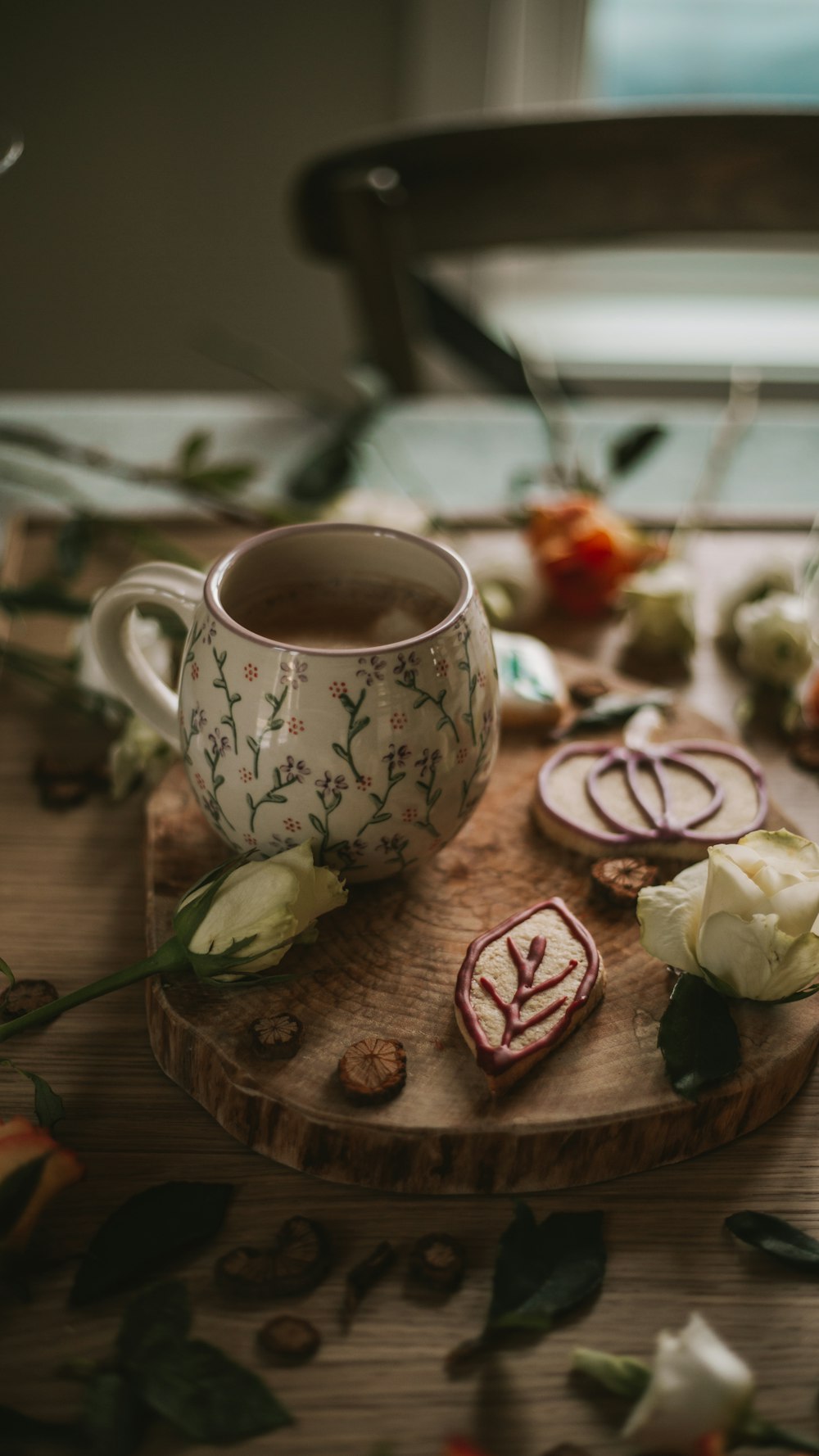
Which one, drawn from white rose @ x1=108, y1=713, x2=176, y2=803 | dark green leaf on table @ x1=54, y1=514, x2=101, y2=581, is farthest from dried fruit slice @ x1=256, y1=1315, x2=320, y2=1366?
dark green leaf on table @ x1=54, y1=514, x2=101, y2=581

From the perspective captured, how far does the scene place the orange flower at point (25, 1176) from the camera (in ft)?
1.41

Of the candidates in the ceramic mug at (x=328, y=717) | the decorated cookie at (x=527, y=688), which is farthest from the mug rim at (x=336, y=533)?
the decorated cookie at (x=527, y=688)

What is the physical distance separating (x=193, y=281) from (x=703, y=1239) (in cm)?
169

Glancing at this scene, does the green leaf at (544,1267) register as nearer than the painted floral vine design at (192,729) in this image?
Yes

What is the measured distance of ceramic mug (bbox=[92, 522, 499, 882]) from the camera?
50cm

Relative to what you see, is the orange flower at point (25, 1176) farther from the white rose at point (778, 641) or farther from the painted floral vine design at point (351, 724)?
the white rose at point (778, 641)

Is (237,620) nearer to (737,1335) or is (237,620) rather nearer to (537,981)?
(537,981)

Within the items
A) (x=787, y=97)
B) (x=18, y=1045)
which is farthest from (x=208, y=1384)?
(x=787, y=97)

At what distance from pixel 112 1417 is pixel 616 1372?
0.57 ft

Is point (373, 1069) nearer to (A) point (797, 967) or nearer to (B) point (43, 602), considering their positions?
(A) point (797, 967)

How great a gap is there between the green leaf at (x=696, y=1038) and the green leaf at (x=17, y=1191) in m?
0.25

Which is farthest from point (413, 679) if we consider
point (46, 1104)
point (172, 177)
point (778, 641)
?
point (172, 177)

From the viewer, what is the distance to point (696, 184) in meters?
1.11

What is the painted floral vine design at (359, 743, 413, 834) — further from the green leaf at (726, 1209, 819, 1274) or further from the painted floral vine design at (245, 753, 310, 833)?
the green leaf at (726, 1209, 819, 1274)
